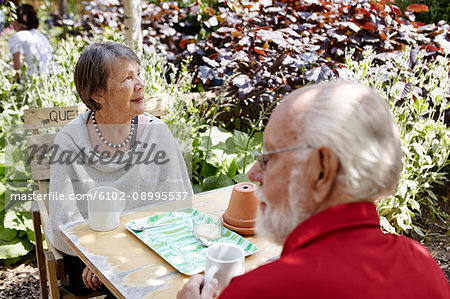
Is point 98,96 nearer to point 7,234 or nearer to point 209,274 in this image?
point 209,274

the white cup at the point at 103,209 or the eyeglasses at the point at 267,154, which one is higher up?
the eyeglasses at the point at 267,154

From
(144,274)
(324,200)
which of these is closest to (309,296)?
(324,200)

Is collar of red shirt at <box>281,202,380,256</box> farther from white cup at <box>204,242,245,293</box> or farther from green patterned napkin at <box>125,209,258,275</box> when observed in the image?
green patterned napkin at <box>125,209,258,275</box>

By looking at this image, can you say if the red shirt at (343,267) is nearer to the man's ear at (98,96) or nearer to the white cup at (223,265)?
the white cup at (223,265)

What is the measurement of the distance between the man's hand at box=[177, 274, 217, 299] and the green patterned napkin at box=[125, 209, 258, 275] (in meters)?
0.20

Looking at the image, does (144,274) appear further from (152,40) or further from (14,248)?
(152,40)

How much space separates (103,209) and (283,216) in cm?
92

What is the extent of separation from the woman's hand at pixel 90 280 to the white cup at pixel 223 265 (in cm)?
96

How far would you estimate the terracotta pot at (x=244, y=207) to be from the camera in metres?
1.93

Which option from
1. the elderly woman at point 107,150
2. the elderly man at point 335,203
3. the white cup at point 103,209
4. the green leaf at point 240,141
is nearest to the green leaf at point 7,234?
the elderly woman at point 107,150

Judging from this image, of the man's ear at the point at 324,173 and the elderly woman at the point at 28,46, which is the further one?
the elderly woman at the point at 28,46

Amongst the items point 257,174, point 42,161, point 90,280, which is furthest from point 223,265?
point 42,161

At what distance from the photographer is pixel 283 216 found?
49.0 inches

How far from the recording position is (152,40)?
17.3 ft
